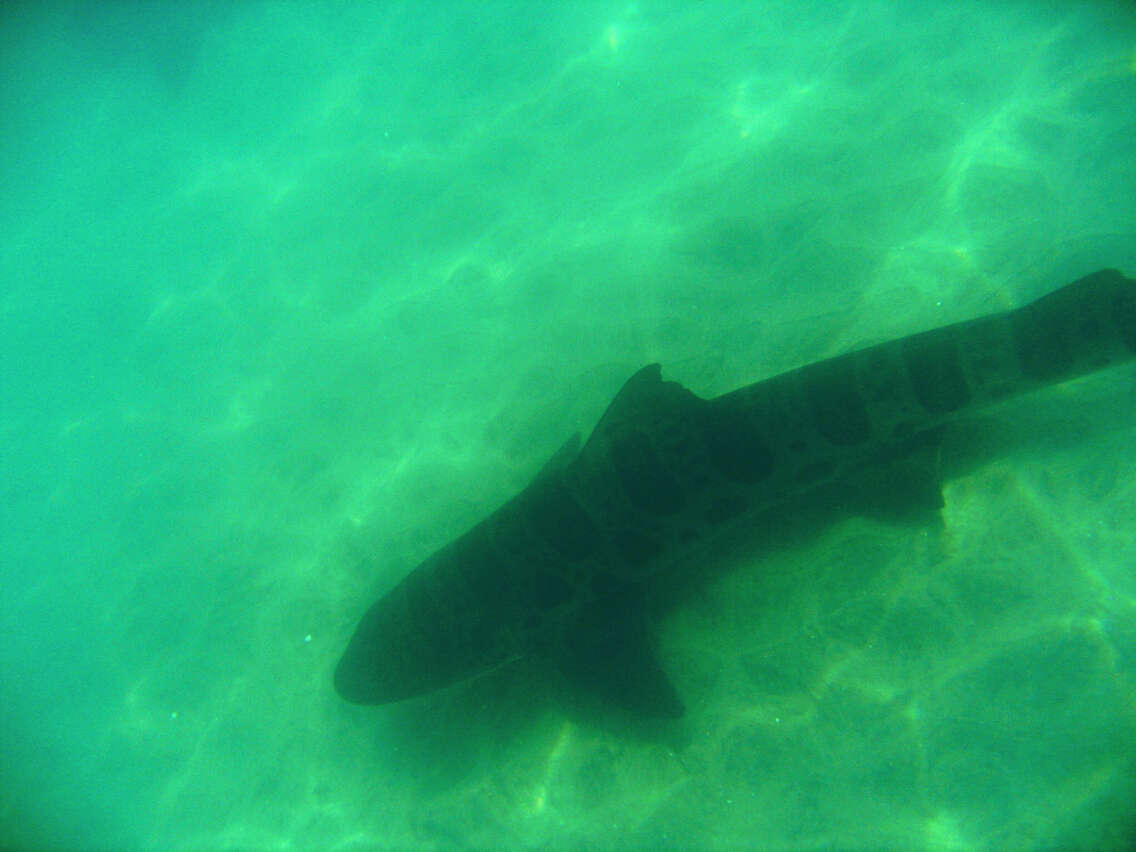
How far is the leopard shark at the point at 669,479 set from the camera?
4703 millimetres

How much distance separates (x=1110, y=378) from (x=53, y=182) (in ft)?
62.9

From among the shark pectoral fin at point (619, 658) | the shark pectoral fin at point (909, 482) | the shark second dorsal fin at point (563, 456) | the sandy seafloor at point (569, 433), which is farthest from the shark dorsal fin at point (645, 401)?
the shark pectoral fin at point (909, 482)

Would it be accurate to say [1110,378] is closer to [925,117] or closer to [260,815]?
[925,117]

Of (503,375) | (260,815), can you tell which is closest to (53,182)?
(503,375)

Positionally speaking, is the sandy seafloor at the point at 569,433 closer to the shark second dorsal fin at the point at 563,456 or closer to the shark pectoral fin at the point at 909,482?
the shark pectoral fin at the point at 909,482

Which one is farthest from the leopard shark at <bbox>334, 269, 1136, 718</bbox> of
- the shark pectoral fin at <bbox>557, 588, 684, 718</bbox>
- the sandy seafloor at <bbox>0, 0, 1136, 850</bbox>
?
the sandy seafloor at <bbox>0, 0, 1136, 850</bbox>

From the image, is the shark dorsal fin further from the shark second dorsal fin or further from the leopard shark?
the shark second dorsal fin

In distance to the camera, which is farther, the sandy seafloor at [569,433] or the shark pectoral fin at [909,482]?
the shark pectoral fin at [909,482]

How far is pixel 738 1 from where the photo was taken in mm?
8906

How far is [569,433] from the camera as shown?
6477mm

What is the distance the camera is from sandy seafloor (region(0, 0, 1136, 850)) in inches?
192

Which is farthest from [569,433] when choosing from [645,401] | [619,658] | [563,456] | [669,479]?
[619,658]

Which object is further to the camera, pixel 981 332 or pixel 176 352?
pixel 176 352

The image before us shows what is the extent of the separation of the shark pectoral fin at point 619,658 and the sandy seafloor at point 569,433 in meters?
Answer: 0.28
